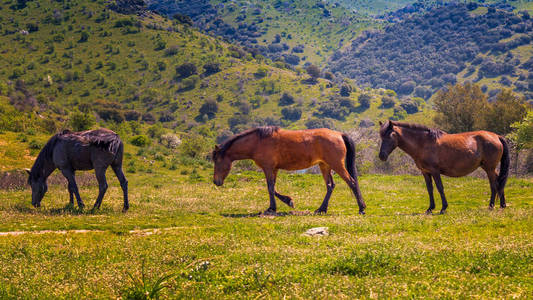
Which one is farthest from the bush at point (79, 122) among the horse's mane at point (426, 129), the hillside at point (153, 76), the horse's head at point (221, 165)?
the hillside at point (153, 76)

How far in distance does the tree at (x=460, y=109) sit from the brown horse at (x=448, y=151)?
115 ft

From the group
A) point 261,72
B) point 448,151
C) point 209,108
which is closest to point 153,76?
point 209,108

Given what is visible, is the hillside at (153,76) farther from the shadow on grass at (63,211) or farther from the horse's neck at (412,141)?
the horse's neck at (412,141)

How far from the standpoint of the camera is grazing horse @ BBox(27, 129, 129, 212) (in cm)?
1485

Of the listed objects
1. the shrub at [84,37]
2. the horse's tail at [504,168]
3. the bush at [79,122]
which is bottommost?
the bush at [79,122]

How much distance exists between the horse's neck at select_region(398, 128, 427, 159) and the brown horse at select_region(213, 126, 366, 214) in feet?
6.05

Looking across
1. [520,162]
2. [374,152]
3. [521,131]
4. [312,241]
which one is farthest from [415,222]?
[374,152]

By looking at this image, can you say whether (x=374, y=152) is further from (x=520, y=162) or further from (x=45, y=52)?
(x=45, y=52)

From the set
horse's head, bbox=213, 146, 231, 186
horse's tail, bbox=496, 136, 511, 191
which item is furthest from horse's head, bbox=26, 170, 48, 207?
horse's tail, bbox=496, 136, 511, 191

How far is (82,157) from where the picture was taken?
15.1 metres

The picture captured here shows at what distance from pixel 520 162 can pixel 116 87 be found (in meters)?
107

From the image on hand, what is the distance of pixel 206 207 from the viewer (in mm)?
16500

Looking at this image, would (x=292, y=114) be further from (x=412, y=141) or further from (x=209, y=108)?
(x=412, y=141)

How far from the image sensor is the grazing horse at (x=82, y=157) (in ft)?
48.7
